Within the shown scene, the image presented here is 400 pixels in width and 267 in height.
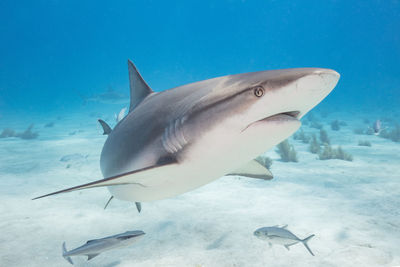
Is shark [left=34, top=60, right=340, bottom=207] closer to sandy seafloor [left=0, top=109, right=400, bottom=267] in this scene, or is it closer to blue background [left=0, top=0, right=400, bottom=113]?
sandy seafloor [left=0, top=109, right=400, bottom=267]

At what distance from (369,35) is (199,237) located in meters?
157

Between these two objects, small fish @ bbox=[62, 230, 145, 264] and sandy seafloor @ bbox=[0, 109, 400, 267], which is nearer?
small fish @ bbox=[62, 230, 145, 264]

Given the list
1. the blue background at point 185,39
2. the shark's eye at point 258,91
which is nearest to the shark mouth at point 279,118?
the shark's eye at point 258,91

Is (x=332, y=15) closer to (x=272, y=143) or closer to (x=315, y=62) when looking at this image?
(x=315, y=62)

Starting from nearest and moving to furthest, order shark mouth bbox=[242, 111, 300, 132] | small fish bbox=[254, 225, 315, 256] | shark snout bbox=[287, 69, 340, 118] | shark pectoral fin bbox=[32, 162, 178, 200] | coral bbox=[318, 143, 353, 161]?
shark snout bbox=[287, 69, 340, 118] → shark mouth bbox=[242, 111, 300, 132] → shark pectoral fin bbox=[32, 162, 178, 200] → small fish bbox=[254, 225, 315, 256] → coral bbox=[318, 143, 353, 161]

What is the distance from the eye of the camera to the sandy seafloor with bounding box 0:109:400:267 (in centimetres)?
266

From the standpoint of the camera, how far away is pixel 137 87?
295 centimetres

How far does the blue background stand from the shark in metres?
105

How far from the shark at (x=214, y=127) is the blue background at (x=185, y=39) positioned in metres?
105

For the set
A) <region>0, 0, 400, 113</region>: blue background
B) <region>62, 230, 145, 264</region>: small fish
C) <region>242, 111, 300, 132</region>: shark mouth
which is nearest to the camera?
<region>242, 111, 300, 132</region>: shark mouth

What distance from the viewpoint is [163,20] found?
427 ft

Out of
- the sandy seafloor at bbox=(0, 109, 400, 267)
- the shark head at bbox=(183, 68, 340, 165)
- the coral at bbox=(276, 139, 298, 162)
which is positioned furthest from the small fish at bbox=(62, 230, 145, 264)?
the coral at bbox=(276, 139, 298, 162)

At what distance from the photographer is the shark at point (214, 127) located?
47.7 inches

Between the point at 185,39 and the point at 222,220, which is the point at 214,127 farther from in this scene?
the point at 185,39
